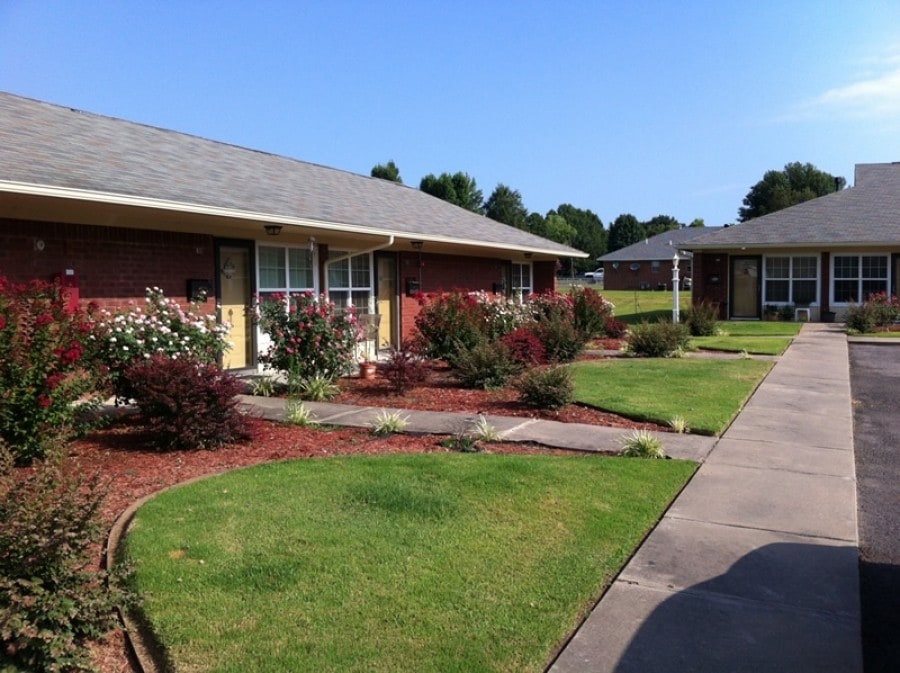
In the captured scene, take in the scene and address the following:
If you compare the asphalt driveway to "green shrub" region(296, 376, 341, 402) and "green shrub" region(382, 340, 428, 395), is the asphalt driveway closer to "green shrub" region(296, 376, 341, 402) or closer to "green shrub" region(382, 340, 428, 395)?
Result: "green shrub" region(382, 340, 428, 395)

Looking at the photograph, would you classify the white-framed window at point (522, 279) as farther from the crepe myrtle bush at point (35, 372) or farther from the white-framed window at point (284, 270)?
the crepe myrtle bush at point (35, 372)

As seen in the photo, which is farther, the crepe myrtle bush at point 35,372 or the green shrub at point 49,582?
the crepe myrtle bush at point 35,372

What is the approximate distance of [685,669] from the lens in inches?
135

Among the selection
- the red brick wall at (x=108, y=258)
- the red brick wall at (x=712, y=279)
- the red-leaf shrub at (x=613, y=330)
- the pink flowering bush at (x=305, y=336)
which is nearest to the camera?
the red brick wall at (x=108, y=258)

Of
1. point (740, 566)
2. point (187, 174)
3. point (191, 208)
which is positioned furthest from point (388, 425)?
point (187, 174)

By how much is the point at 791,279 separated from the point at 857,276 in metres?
2.14

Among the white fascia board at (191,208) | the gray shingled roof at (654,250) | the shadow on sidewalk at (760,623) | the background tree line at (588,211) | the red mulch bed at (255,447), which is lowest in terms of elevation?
the shadow on sidewalk at (760,623)

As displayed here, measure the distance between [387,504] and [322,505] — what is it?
47 cm

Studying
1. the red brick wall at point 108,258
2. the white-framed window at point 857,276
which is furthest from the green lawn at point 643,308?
the red brick wall at point 108,258

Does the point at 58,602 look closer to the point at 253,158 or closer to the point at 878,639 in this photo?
the point at 878,639

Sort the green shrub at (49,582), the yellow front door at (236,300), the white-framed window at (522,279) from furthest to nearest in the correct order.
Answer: the white-framed window at (522,279) < the yellow front door at (236,300) < the green shrub at (49,582)

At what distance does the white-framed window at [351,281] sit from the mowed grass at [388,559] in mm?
8889

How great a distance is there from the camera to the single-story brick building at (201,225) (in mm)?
9258

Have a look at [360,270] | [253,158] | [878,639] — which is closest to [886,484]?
[878,639]
